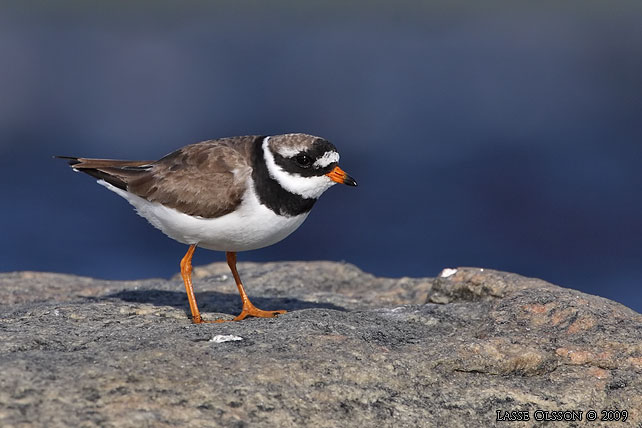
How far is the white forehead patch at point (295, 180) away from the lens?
703cm

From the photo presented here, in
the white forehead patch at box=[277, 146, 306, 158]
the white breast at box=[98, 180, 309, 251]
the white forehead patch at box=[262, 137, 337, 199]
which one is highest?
the white forehead patch at box=[277, 146, 306, 158]

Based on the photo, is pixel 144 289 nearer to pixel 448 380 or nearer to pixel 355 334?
pixel 355 334

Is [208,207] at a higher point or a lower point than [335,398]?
higher

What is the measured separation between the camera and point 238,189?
6.98 meters

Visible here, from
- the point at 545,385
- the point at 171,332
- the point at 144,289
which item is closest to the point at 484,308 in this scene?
the point at 545,385

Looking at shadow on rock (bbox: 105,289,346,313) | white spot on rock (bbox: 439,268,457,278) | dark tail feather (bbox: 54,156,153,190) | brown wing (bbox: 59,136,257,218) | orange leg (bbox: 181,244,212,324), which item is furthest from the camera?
white spot on rock (bbox: 439,268,457,278)

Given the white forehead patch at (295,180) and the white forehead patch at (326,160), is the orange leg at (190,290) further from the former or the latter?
the white forehead patch at (326,160)

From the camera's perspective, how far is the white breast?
693cm

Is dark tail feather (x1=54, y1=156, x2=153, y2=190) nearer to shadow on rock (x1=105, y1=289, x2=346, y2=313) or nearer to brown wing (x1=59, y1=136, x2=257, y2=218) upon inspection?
brown wing (x1=59, y1=136, x2=257, y2=218)

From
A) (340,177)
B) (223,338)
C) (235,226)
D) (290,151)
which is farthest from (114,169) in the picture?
(223,338)

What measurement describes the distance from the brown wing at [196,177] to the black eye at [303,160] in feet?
1.48

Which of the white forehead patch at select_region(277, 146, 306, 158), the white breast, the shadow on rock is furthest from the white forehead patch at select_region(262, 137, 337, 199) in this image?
the shadow on rock

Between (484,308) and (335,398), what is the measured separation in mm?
2692

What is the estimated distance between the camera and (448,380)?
5.30m
